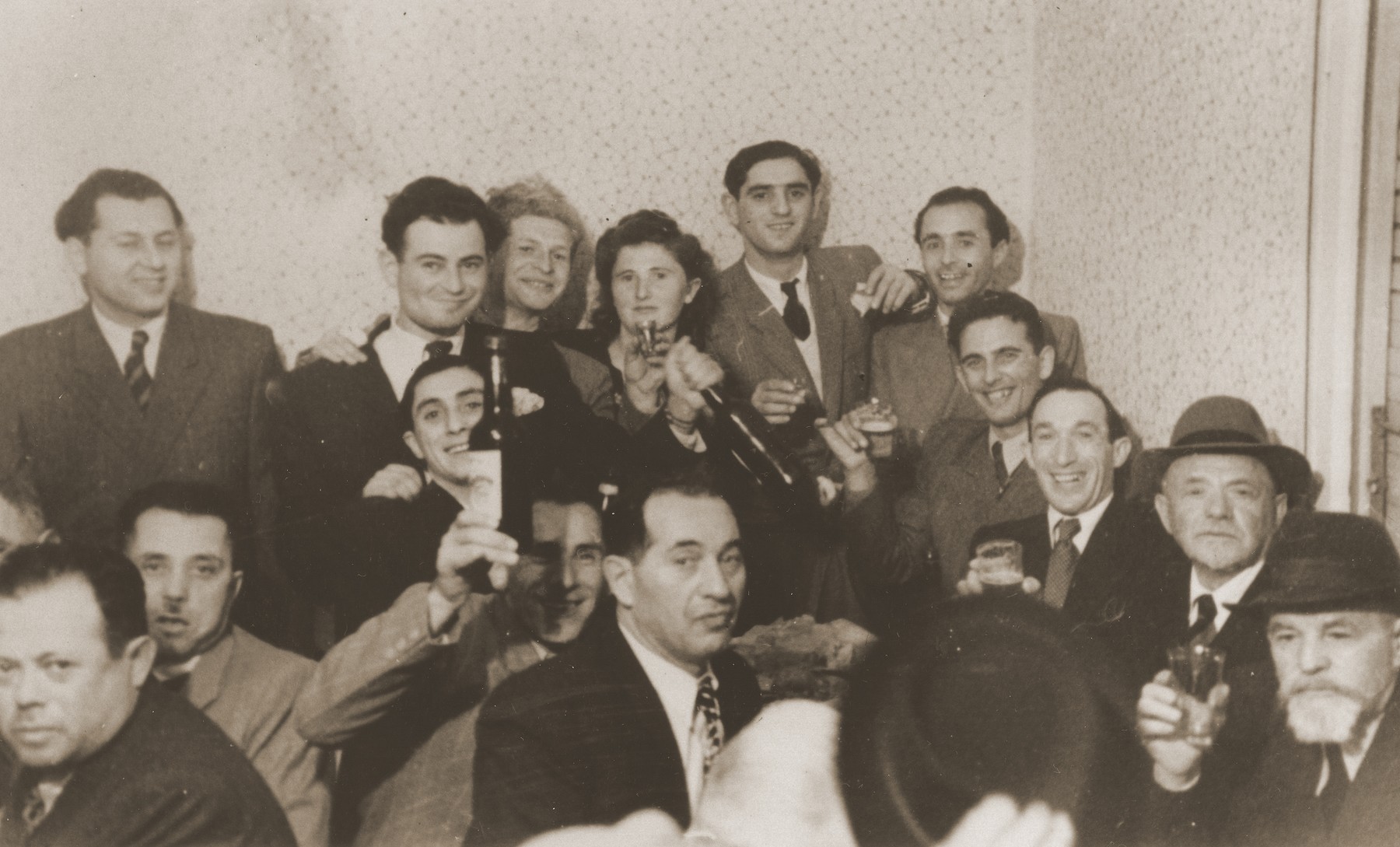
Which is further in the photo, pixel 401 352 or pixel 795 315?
pixel 795 315

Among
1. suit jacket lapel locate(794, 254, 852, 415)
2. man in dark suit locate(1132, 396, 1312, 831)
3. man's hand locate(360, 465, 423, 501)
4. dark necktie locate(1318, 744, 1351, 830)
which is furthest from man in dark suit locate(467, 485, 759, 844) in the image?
dark necktie locate(1318, 744, 1351, 830)

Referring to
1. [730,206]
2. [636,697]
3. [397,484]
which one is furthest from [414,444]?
[730,206]

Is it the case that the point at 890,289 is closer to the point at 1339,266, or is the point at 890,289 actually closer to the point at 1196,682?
the point at 1339,266

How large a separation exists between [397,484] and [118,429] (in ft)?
2.07

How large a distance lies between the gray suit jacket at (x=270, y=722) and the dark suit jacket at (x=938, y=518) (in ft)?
4.24

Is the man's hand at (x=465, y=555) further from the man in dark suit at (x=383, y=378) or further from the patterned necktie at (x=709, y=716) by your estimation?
the patterned necktie at (x=709, y=716)

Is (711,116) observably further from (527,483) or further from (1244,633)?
(1244,633)

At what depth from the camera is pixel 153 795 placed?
2914mm

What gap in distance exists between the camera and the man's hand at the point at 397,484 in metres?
3.26

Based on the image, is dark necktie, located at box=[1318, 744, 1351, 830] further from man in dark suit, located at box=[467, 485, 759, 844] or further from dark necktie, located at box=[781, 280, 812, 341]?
dark necktie, located at box=[781, 280, 812, 341]

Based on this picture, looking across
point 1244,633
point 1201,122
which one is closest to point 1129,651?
point 1244,633

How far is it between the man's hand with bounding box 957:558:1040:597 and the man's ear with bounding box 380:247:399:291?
4.91 feet

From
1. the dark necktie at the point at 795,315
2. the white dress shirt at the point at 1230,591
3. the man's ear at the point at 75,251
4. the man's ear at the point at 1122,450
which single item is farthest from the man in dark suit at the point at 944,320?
the man's ear at the point at 75,251

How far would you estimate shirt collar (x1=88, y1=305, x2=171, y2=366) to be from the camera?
10.7ft
